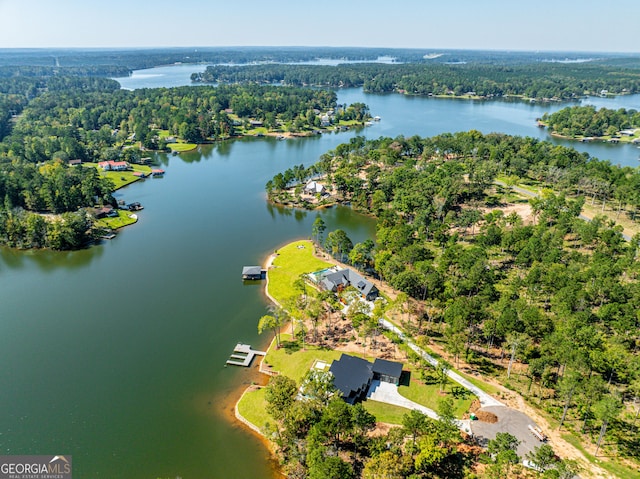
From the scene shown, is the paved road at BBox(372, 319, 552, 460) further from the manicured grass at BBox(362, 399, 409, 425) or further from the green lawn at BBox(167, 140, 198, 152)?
the green lawn at BBox(167, 140, 198, 152)

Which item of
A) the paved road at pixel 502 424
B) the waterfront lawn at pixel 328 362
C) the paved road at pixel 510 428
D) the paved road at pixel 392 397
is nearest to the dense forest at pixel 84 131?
the waterfront lawn at pixel 328 362

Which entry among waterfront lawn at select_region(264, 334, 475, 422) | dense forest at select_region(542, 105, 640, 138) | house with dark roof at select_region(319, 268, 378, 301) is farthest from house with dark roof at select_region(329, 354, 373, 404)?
dense forest at select_region(542, 105, 640, 138)

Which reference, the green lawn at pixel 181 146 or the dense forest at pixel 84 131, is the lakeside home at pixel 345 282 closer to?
the dense forest at pixel 84 131

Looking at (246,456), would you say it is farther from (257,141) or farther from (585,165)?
(257,141)

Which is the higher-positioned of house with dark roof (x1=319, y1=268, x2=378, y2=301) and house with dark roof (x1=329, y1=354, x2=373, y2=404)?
house with dark roof (x1=319, y1=268, x2=378, y2=301)

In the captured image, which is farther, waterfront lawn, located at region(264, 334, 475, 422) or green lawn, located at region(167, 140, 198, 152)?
green lawn, located at region(167, 140, 198, 152)

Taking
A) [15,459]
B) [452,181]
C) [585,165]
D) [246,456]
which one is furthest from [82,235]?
[585,165]

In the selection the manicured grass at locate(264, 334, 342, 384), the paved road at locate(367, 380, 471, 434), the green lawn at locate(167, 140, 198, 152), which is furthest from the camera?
the green lawn at locate(167, 140, 198, 152)
